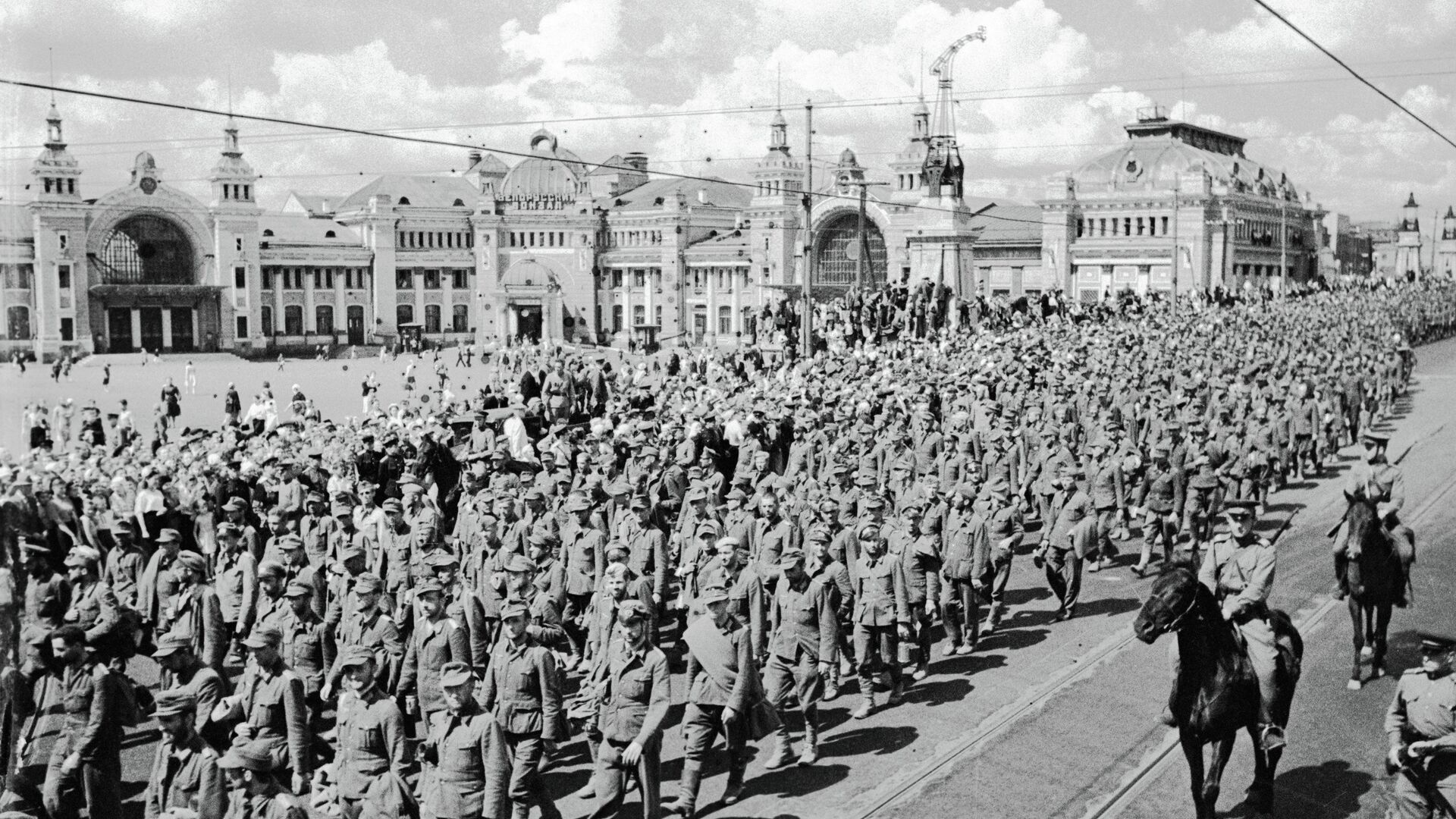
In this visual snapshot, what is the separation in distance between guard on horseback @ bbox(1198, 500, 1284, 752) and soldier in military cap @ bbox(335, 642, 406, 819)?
5332mm

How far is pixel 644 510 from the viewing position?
12070mm

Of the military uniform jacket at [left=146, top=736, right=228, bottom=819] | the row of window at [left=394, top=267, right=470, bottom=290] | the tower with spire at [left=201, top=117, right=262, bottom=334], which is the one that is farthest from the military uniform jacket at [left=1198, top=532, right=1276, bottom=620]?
the row of window at [left=394, top=267, right=470, bottom=290]

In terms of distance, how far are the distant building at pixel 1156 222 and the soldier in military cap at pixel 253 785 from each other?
7748 cm

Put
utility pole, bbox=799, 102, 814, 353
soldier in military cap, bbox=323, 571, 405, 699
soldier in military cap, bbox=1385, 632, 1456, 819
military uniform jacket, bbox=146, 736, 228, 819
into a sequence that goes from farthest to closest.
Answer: utility pole, bbox=799, 102, 814, 353
soldier in military cap, bbox=323, 571, 405, 699
soldier in military cap, bbox=1385, 632, 1456, 819
military uniform jacket, bbox=146, 736, 228, 819

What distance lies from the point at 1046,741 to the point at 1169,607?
2.33 m

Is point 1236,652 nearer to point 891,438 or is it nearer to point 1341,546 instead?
point 1341,546

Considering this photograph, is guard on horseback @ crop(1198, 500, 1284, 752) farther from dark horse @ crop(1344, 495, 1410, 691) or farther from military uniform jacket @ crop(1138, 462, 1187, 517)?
military uniform jacket @ crop(1138, 462, 1187, 517)

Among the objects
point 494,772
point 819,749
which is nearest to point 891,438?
point 819,749

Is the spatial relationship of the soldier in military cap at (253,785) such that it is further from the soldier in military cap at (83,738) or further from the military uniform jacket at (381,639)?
the military uniform jacket at (381,639)

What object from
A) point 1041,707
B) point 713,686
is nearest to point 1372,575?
point 1041,707

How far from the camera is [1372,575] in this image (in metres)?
11.0

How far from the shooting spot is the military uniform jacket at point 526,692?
805 centimetres

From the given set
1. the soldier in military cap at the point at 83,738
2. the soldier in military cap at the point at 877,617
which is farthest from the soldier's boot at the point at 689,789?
the soldier in military cap at the point at 83,738

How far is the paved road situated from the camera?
29.1ft
